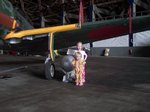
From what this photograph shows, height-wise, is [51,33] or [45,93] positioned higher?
[51,33]

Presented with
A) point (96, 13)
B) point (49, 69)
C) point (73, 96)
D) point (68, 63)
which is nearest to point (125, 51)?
point (96, 13)

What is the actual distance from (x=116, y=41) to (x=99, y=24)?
16401 mm

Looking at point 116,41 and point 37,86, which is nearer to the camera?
point 37,86

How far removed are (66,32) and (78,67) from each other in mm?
1894

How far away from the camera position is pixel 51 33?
27.3 ft

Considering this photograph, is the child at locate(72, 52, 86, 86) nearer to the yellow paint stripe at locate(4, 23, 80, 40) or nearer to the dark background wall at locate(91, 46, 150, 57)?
the yellow paint stripe at locate(4, 23, 80, 40)

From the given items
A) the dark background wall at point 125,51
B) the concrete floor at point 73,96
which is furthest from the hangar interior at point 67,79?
the dark background wall at point 125,51

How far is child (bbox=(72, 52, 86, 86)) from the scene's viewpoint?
692 centimetres

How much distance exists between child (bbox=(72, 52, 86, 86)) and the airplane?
3.54 feet

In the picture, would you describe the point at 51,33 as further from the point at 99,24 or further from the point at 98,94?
the point at 98,94

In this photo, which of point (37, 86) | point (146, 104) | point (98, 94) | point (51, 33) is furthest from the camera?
point (51, 33)

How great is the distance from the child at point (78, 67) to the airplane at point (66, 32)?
3.54ft

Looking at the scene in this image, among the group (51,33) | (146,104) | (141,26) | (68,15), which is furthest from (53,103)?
(68,15)

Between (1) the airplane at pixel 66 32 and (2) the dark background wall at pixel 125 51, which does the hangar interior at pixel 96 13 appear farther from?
(1) the airplane at pixel 66 32
